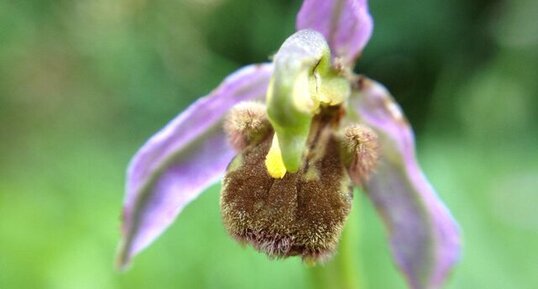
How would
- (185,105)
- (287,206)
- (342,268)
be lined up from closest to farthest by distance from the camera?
(287,206), (342,268), (185,105)

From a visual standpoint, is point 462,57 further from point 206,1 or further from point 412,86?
point 206,1

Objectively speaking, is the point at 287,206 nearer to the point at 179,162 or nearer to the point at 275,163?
the point at 275,163

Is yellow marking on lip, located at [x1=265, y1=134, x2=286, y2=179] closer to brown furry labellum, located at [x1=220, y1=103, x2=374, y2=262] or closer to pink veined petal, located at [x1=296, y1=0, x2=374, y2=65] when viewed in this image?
brown furry labellum, located at [x1=220, y1=103, x2=374, y2=262]

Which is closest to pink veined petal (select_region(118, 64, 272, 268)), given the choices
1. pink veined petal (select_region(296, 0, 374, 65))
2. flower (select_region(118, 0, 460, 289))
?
flower (select_region(118, 0, 460, 289))

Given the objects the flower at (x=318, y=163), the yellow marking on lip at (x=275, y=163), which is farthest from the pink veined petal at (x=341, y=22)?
the yellow marking on lip at (x=275, y=163)

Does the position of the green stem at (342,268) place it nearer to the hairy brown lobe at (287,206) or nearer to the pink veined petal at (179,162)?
the hairy brown lobe at (287,206)

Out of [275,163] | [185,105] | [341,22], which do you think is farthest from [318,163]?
[185,105]

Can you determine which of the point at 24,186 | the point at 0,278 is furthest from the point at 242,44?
the point at 0,278
